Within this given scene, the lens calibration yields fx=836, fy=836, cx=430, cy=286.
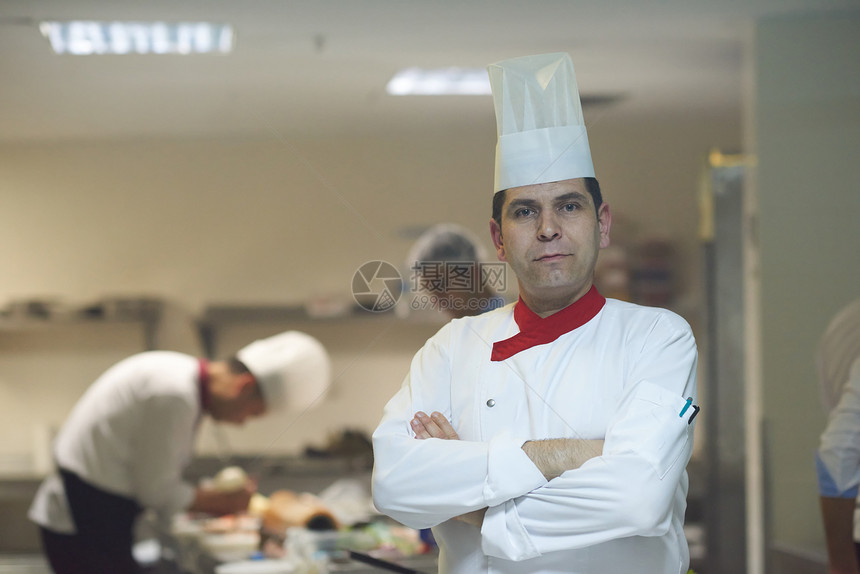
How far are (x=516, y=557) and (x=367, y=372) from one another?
20.7 inches

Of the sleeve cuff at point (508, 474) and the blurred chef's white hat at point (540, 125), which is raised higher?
the blurred chef's white hat at point (540, 125)

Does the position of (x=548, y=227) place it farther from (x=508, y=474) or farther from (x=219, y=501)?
(x=219, y=501)

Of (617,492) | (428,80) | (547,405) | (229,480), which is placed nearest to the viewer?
(617,492)

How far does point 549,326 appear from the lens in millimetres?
1076

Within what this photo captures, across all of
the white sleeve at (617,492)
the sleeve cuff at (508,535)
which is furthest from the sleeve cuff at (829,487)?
the sleeve cuff at (508,535)

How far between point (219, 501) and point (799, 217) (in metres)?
1.76

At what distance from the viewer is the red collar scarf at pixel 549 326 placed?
1.07 meters

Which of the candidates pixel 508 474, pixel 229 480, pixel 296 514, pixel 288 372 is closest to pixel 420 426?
pixel 508 474

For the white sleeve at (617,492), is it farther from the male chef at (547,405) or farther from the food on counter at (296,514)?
the food on counter at (296,514)

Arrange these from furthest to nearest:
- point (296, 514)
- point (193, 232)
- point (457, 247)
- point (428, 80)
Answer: point (193, 232)
point (428, 80)
point (296, 514)
point (457, 247)

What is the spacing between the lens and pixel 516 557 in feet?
3.15

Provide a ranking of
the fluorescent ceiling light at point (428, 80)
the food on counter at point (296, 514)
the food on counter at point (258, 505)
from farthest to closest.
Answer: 1. the food on counter at point (258, 505)
2. the fluorescent ceiling light at point (428, 80)
3. the food on counter at point (296, 514)

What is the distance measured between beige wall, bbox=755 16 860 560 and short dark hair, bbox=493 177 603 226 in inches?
54.3

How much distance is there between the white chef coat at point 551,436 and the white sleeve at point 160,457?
1.32 m
